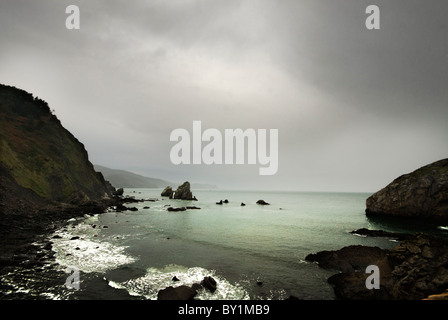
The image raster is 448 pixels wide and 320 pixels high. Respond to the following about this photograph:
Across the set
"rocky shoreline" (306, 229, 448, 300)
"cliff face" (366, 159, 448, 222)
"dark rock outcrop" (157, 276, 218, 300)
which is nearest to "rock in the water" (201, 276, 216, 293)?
"dark rock outcrop" (157, 276, 218, 300)

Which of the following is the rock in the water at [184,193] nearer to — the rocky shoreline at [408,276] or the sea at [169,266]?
the sea at [169,266]

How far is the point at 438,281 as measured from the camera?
1305cm

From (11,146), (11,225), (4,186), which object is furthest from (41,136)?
(11,225)

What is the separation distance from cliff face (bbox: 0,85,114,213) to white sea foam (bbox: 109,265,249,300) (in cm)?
3479

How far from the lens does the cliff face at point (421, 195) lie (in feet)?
153

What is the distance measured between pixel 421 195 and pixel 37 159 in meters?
99.7

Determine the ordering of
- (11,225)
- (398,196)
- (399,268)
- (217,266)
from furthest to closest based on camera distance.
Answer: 1. (398,196)
2. (11,225)
3. (217,266)
4. (399,268)

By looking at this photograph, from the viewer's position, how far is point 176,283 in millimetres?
16203

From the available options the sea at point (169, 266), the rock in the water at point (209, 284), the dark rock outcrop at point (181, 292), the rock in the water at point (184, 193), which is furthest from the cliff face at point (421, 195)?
the rock in the water at point (184, 193)

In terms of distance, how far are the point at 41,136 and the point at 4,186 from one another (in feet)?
107

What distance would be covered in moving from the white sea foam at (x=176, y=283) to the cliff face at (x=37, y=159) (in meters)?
34.8

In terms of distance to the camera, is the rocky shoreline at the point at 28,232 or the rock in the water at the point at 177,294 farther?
the rocky shoreline at the point at 28,232
